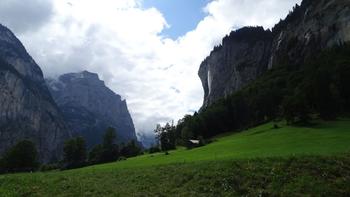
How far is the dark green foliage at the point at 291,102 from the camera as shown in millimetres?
114375

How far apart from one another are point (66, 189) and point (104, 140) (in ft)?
415

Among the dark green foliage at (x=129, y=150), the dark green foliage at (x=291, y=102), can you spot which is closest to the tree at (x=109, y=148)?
the dark green foliage at (x=129, y=150)

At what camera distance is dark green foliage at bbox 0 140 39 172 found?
12634 centimetres

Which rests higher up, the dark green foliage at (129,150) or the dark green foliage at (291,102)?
the dark green foliage at (291,102)

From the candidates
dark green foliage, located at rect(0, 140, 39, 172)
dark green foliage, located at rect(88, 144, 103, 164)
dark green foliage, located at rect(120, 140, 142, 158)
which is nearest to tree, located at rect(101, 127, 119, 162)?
dark green foliage, located at rect(88, 144, 103, 164)

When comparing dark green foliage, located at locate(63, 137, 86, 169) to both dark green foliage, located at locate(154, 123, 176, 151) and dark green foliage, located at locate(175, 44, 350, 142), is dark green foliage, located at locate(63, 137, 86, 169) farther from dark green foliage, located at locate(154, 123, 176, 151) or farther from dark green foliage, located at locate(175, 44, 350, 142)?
dark green foliage, located at locate(175, 44, 350, 142)

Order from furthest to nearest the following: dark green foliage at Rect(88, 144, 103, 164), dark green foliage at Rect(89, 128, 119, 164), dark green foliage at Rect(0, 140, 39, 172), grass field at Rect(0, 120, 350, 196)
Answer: dark green foliage at Rect(89, 128, 119, 164) → dark green foliage at Rect(88, 144, 103, 164) → dark green foliage at Rect(0, 140, 39, 172) → grass field at Rect(0, 120, 350, 196)

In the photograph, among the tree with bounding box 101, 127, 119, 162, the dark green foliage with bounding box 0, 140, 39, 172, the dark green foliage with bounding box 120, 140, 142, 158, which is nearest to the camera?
the dark green foliage with bounding box 0, 140, 39, 172

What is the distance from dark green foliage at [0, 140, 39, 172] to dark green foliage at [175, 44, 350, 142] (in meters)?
48.9

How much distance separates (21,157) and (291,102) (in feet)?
256

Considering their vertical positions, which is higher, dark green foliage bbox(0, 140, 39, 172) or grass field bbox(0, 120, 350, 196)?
dark green foliage bbox(0, 140, 39, 172)

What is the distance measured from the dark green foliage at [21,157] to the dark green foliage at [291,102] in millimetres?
48866

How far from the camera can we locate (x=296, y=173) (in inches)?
1232

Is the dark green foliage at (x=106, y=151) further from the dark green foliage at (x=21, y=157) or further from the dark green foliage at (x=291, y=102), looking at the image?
the dark green foliage at (x=291, y=102)
